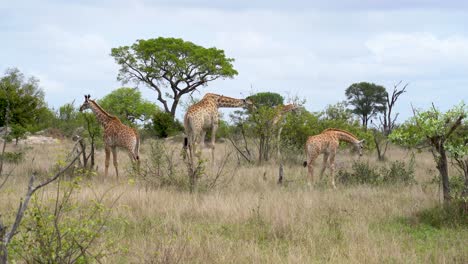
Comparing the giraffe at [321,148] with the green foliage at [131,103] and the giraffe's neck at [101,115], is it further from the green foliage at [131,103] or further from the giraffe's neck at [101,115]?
the green foliage at [131,103]

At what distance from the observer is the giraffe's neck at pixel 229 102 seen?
1606cm

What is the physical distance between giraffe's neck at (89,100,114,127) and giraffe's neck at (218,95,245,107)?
159 inches

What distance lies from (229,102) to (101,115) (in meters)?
4.53

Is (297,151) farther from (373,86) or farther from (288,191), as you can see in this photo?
(373,86)

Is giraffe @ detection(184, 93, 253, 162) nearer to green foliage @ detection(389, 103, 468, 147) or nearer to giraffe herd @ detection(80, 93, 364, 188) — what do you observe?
giraffe herd @ detection(80, 93, 364, 188)

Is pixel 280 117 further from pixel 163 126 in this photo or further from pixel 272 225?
pixel 163 126

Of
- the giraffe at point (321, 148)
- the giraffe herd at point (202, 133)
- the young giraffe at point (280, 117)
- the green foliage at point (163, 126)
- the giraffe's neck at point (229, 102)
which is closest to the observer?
the giraffe at point (321, 148)

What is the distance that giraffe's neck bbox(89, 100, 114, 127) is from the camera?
42.1ft

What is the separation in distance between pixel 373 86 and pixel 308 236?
39915mm

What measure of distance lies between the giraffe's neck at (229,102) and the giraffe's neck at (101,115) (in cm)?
404

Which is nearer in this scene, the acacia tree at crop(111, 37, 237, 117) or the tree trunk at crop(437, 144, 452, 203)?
the tree trunk at crop(437, 144, 452, 203)

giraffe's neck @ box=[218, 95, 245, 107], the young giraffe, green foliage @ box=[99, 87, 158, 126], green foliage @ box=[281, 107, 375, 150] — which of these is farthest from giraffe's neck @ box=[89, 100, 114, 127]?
green foliage @ box=[99, 87, 158, 126]

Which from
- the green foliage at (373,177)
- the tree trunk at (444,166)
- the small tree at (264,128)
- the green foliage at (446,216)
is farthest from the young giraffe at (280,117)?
the green foliage at (446,216)

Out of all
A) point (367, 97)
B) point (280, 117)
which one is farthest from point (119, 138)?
point (367, 97)
